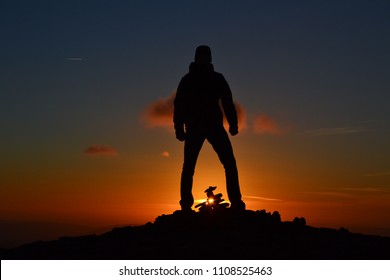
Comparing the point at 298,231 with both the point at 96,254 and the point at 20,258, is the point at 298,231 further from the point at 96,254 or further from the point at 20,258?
the point at 20,258

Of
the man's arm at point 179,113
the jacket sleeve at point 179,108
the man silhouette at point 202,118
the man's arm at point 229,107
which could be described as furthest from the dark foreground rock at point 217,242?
the jacket sleeve at point 179,108

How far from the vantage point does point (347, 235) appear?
16.4m

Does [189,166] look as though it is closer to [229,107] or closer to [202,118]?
[202,118]

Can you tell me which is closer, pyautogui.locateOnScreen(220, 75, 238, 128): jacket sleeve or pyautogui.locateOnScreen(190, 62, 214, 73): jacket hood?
pyautogui.locateOnScreen(190, 62, 214, 73): jacket hood

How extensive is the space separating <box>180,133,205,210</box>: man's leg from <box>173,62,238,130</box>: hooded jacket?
333mm

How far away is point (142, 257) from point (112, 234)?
10.4 ft

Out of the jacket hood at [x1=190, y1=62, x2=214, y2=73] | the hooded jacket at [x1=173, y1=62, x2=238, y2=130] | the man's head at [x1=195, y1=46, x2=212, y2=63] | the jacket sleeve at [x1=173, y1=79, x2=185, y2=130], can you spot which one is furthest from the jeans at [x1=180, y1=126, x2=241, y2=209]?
the man's head at [x1=195, y1=46, x2=212, y2=63]

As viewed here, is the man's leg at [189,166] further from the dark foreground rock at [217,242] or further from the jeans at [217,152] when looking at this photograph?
the dark foreground rock at [217,242]

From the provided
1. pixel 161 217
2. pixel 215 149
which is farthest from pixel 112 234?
pixel 215 149

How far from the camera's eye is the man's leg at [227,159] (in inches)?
642

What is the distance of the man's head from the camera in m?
16.4

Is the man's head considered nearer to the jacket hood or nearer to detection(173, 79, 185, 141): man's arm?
the jacket hood

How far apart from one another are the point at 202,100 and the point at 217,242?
413cm

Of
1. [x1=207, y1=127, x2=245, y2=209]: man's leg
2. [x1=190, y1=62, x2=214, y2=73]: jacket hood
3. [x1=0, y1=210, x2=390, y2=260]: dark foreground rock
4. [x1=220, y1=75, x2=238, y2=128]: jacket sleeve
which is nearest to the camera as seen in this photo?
[x1=0, y1=210, x2=390, y2=260]: dark foreground rock
